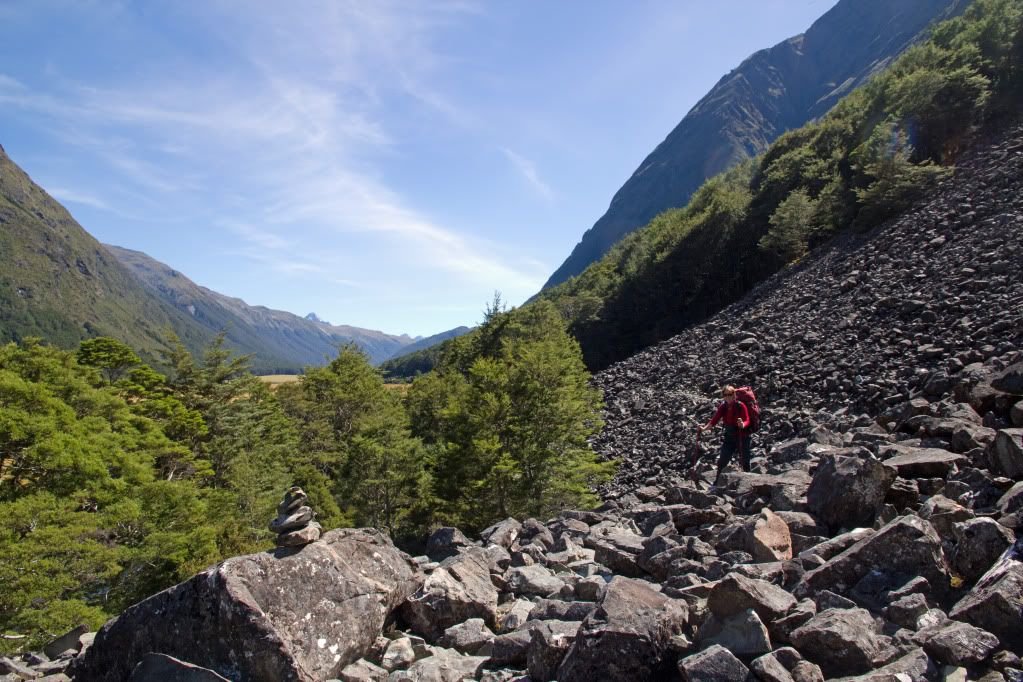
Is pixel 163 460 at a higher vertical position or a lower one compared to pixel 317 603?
lower

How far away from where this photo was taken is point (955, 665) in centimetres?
379

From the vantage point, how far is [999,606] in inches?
159

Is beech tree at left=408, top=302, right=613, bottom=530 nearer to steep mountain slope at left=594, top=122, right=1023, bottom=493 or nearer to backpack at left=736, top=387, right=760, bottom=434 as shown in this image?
steep mountain slope at left=594, top=122, right=1023, bottom=493

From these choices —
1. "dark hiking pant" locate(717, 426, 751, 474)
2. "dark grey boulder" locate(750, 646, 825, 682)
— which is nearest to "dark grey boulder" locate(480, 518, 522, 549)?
"dark hiking pant" locate(717, 426, 751, 474)

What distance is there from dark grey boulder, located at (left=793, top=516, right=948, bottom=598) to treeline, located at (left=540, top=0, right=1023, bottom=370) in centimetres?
3594

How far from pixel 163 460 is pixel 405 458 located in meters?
14.8

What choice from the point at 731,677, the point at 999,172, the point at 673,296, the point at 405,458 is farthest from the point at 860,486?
the point at 673,296

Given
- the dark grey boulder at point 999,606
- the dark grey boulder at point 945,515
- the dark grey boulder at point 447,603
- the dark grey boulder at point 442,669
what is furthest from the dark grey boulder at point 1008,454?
the dark grey boulder at point 442,669

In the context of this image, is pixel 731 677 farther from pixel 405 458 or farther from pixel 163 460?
pixel 163 460

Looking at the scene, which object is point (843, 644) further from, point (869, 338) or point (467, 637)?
point (869, 338)

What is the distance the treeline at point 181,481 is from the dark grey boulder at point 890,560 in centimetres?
1505

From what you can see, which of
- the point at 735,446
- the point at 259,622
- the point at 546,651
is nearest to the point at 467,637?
the point at 546,651

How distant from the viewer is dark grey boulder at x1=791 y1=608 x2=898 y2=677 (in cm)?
405

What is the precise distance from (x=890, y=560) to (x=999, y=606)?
1.20 metres
